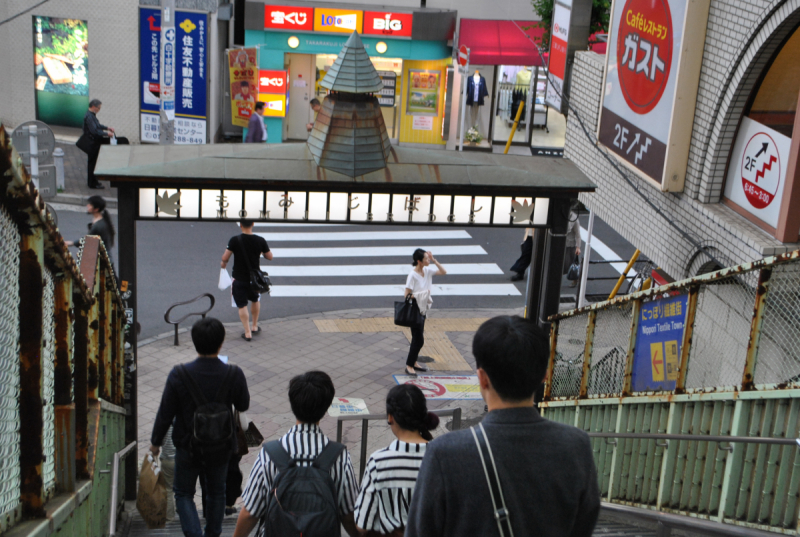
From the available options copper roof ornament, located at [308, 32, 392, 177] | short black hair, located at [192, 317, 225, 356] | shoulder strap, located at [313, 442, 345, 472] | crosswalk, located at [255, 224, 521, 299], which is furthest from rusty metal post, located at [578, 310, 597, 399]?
crosswalk, located at [255, 224, 521, 299]

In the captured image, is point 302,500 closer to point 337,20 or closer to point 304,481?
point 304,481

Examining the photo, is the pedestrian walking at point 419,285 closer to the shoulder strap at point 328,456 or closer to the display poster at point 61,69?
the shoulder strap at point 328,456

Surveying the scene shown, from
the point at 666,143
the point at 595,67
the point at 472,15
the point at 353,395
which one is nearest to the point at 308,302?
the point at 353,395

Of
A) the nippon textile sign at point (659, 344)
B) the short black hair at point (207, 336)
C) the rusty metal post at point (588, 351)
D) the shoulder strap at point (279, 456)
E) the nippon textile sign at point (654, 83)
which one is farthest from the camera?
the nippon textile sign at point (654, 83)

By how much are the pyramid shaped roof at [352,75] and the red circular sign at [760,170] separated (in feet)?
10.1

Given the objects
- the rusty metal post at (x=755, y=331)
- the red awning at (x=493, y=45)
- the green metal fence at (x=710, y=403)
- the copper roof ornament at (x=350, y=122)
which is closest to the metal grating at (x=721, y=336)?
the green metal fence at (x=710, y=403)

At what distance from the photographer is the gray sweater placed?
93.3 inches

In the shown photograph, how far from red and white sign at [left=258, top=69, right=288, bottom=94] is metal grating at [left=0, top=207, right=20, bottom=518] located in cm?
1853

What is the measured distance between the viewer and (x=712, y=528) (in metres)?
3.72

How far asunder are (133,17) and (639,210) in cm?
1471

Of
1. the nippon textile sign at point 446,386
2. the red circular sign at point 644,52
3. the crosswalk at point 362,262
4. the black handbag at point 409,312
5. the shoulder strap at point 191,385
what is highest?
the red circular sign at point 644,52

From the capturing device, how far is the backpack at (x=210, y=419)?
5.05 meters

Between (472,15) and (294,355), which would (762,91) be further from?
(472,15)

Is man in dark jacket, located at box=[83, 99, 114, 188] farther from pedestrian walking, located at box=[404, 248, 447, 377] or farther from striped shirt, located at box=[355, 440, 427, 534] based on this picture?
striped shirt, located at box=[355, 440, 427, 534]
